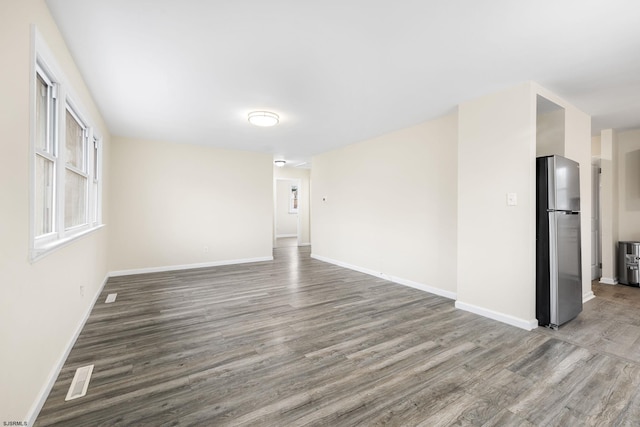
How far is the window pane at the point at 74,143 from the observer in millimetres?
2732

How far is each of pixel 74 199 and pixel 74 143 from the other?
1.95 feet

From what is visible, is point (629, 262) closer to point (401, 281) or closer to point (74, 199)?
point (401, 281)

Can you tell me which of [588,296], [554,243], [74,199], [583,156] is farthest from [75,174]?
[588,296]

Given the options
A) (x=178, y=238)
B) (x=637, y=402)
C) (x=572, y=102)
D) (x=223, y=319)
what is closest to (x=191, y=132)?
(x=178, y=238)

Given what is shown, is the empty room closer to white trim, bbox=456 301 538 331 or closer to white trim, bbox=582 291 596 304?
white trim, bbox=456 301 538 331

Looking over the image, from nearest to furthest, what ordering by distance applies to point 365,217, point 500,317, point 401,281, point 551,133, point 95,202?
point 500,317
point 551,133
point 95,202
point 401,281
point 365,217

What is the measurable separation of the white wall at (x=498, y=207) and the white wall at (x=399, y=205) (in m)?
0.47

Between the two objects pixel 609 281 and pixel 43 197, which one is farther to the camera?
pixel 609 281

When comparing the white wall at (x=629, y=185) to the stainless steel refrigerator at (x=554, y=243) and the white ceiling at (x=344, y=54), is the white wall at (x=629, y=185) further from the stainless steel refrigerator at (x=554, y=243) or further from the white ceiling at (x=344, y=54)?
the stainless steel refrigerator at (x=554, y=243)

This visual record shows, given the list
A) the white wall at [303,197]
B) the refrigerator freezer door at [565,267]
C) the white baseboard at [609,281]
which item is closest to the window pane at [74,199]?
the refrigerator freezer door at [565,267]

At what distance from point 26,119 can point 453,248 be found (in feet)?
14.2

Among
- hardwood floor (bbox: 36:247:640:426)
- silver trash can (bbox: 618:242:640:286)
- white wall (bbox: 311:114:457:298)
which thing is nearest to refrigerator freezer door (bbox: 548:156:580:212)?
white wall (bbox: 311:114:457:298)

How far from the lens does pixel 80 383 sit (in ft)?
6.48

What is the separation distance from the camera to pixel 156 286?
4.46 m
